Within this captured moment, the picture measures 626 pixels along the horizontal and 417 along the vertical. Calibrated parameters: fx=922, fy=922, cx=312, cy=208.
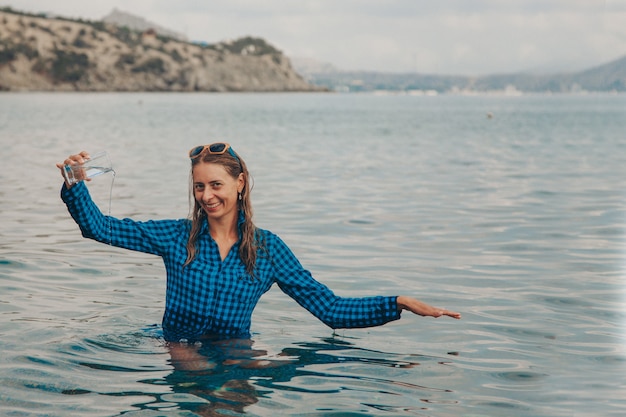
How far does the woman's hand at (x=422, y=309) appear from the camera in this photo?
5680mm

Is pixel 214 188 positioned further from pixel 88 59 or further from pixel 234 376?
pixel 88 59

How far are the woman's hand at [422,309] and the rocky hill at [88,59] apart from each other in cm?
15022

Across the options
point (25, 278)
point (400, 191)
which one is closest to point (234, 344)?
point (25, 278)

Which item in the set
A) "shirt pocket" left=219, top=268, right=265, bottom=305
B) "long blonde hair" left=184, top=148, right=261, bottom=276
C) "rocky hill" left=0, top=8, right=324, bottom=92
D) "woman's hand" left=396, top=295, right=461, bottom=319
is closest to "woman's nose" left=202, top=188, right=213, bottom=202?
"long blonde hair" left=184, top=148, right=261, bottom=276

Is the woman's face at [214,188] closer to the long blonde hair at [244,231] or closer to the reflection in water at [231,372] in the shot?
the long blonde hair at [244,231]

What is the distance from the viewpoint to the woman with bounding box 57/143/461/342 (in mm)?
6047

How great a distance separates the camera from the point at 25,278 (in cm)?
1016

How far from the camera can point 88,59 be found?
16762 cm

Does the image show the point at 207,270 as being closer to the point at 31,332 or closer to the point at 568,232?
the point at 31,332

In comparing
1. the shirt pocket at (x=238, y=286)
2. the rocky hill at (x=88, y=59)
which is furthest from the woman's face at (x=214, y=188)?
the rocky hill at (x=88, y=59)

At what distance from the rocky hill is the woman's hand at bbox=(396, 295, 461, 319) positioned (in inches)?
5914

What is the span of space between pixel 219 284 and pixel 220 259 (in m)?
0.17

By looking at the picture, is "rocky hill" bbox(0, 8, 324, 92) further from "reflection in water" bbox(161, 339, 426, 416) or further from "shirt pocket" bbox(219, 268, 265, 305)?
"shirt pocket" bbox(219, 268, 265, 305)

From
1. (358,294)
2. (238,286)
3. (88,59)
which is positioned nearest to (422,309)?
(238,286)
